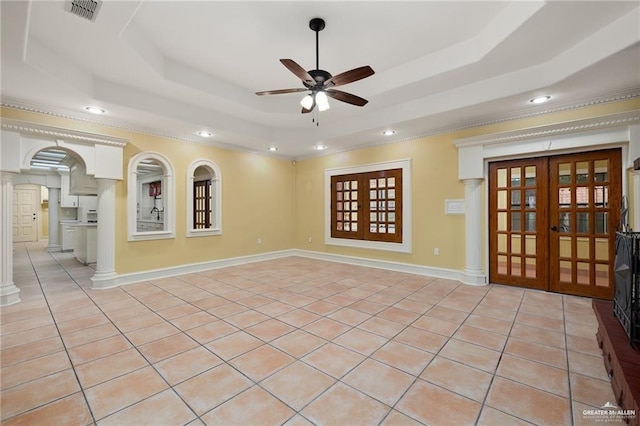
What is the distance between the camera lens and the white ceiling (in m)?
2.51

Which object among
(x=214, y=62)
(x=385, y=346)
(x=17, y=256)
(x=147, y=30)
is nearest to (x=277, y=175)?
(x=214, y=62)

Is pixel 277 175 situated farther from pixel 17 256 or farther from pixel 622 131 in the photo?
pixel 17 256

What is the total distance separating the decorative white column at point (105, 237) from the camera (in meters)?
4.29

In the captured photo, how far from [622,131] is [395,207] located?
317 cm

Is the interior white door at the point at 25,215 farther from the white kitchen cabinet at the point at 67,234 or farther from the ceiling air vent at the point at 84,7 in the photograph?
the ceiling air vent at the point at 84,7

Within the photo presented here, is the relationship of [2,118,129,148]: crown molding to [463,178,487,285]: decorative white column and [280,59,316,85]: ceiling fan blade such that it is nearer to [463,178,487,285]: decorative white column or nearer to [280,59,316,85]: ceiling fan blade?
[280,59,316,85]: ceiling fan blade

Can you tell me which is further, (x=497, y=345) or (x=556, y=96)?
(x=556, y=96)

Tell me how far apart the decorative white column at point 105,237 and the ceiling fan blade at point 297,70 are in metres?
3.55

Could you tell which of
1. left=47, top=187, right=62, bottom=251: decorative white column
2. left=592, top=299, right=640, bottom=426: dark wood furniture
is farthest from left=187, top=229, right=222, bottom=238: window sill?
left=47, top=187, right=62, bottom=251: decorative white column

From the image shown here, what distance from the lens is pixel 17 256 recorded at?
7.37 metres

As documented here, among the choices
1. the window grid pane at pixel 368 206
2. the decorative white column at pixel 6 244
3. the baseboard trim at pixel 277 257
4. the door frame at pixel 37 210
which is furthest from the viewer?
the door frame at pixel 37 210

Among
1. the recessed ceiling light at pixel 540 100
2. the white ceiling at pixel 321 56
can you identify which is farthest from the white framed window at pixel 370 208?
the recessed ceiling light at pixel 540 100

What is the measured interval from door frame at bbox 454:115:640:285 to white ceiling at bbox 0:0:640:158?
12.3 inches

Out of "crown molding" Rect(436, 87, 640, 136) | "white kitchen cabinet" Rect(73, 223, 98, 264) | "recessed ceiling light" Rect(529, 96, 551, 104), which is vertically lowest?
"white kitchen cabinet" Rect(73, 223, 98, 264)
